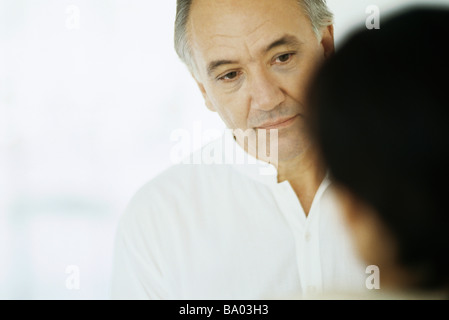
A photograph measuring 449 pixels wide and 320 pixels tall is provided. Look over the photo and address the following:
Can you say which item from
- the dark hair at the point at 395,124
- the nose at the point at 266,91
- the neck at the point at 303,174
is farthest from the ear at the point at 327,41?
the dark hair at the point at 395,124

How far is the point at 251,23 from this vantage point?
4.88 ft

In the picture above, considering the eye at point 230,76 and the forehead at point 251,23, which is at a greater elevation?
the forehead at point 251,23

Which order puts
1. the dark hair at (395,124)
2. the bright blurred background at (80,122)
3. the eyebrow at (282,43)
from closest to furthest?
the dark hair at (395,124) < the eyebrow at (282,43) < the bright blurred background at (80,122)

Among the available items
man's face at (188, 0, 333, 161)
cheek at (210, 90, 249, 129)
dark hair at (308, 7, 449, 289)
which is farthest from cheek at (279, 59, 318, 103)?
dark hair at (308, 7, 449, 289)

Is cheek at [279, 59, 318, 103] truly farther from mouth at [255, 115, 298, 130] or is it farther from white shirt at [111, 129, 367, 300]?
white shirt at [111, 129, 367, 300]

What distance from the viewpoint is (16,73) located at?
1.69 m

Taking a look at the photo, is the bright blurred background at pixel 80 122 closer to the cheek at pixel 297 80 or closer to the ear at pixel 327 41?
the ear at pixel 327 41

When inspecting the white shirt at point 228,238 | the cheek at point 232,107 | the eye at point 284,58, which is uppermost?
the eye at point 284,58

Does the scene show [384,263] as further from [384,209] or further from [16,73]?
[16,73]

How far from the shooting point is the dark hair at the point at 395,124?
2.23 feet

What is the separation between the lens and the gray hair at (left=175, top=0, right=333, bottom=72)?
1510 mm

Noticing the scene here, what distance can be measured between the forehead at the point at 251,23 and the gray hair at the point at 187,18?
21 millimetres

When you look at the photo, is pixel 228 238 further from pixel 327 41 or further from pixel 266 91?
pixel 327 41

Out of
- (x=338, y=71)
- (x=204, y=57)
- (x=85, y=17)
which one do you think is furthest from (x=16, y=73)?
(x=338, y=71)
